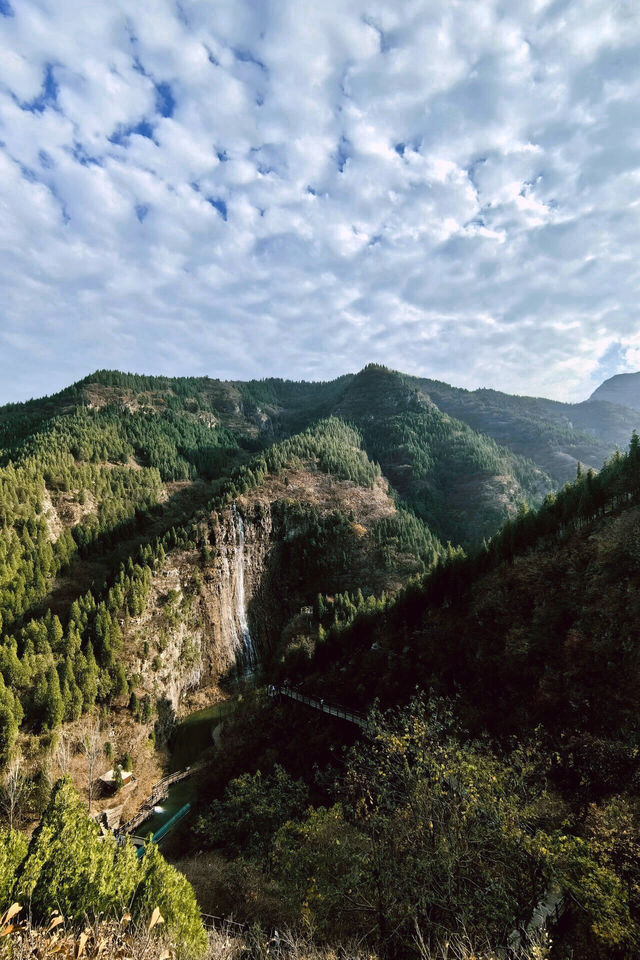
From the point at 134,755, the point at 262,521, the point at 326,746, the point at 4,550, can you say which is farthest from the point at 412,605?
the point at 4,550

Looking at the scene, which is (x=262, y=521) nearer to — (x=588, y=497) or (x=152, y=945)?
(x=588, y=497)

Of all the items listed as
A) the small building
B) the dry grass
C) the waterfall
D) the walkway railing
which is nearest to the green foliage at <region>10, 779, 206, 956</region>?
the dry grass

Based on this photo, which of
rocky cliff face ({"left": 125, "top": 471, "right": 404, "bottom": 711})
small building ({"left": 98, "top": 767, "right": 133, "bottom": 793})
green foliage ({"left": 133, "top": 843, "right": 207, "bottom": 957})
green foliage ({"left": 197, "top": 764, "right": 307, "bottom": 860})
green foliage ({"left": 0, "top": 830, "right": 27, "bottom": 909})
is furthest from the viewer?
rocky cliff face ({"left": 125, "top": 471, "right": 404, "bottom": 711})

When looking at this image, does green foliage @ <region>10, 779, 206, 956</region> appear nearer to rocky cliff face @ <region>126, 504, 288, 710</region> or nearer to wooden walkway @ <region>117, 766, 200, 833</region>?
wooden walkway @ <region>117, 766, 200, 833</region>

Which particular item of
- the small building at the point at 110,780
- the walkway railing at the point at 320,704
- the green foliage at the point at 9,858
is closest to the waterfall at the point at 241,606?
the walkway railing at the point at 320,704

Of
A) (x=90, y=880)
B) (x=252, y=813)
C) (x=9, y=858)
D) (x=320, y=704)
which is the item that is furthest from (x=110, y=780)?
(x=90, y=880)
